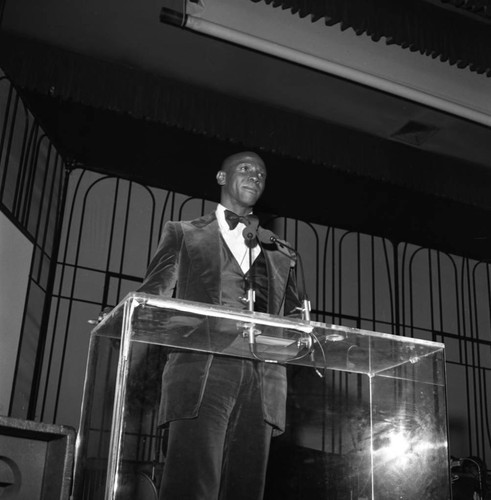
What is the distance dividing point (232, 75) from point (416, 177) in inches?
51.4

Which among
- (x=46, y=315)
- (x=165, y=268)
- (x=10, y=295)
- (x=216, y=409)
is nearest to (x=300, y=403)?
(x=216, y=409)

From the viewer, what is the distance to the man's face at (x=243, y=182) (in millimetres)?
2123

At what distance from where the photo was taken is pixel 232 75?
404cm

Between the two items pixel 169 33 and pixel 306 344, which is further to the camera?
pixel 169 33

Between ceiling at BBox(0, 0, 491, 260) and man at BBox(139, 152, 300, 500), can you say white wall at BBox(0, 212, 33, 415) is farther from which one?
man at BBox(139, 152, 300, 500)

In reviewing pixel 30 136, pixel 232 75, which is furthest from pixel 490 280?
pixel 30 136

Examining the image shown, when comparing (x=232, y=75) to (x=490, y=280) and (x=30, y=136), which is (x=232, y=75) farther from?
(x=490, y=280)

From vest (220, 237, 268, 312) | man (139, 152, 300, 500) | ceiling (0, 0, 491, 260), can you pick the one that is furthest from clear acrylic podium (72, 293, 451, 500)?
ceiling (0, 0, 491, 260)

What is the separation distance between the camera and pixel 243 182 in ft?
6.97

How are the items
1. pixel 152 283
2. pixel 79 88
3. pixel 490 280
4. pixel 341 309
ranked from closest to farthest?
pixel 152 283 → pixel 79 88 → pixel 341 309 → pixel 490 280

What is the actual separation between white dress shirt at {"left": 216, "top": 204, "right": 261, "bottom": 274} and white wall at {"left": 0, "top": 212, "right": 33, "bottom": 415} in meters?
1.81

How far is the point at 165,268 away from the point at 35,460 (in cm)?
58

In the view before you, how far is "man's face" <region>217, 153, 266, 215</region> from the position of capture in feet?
6.97

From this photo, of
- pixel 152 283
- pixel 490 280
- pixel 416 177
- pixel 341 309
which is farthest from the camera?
pixel 490 280
